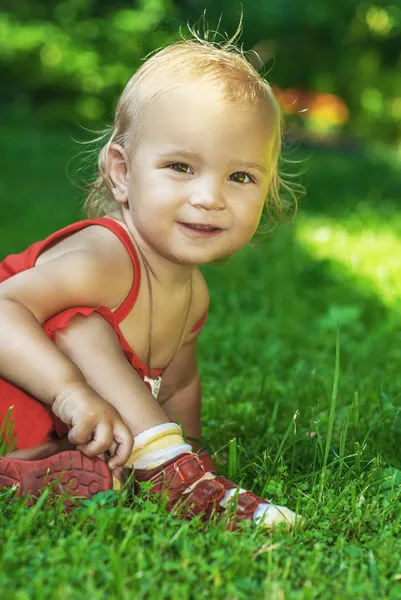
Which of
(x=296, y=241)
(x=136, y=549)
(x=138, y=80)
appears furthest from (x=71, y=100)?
(x=136, y=549)

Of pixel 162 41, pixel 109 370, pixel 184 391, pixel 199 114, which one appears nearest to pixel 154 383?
pixel 184 391

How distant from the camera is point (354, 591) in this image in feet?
5.22

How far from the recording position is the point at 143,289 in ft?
7.72

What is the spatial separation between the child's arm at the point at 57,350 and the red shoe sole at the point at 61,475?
0.03 m

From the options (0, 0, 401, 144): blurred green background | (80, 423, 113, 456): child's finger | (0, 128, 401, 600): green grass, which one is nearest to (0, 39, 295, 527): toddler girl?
(80, 423, 113, 456): child's finger

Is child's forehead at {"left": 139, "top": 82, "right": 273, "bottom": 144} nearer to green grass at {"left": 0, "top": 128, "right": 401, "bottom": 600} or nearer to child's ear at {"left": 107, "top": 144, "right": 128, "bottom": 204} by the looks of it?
child's ear at {"left": 107, "top": 144, "right": 128, "bottom": 204}

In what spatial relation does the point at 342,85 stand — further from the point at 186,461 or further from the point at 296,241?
the point at 186,461

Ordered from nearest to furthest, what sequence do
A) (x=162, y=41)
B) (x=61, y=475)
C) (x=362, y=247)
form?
1. (x=61, y=475)
2. (x=362, y=247)
3. (x=162, y=41)

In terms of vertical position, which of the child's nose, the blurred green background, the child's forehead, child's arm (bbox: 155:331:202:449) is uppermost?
the child's forehead

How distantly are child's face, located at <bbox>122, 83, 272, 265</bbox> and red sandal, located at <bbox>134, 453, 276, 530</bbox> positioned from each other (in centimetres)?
54

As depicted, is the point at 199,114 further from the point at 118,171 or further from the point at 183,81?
the point at 118,171

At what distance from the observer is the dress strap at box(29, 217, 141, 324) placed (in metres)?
2.29

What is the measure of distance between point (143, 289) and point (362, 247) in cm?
327

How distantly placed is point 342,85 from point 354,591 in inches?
654
